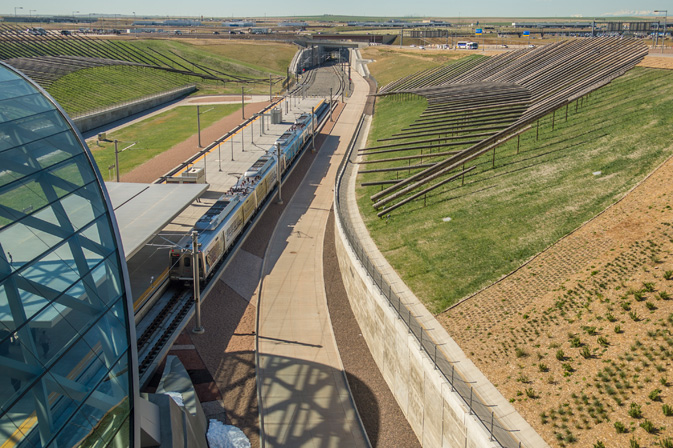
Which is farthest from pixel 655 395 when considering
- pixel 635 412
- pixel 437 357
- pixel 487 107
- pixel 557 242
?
pixel 487 107

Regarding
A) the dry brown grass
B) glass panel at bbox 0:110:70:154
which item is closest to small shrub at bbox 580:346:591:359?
glass panel at bbox 0:110:70:154

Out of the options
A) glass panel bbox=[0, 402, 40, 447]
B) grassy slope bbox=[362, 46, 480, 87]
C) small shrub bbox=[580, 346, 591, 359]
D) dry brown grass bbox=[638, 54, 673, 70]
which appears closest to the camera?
glass panel bbox=[0, 402, 40, 447]

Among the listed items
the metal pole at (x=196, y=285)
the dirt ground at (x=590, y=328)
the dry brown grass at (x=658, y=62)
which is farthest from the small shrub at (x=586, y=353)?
the dry brown grass at (x=658, y=62)

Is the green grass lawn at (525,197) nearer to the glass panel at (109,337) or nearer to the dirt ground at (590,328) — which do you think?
the dirt ground at (590,328)

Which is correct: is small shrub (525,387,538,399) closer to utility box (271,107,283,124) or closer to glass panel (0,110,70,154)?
glass panel (0,110,70,154)

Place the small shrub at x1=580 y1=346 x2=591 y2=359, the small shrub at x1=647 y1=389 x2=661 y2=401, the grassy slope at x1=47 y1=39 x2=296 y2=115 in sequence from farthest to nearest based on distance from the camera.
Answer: the grassy slope at x1=47 y1=39 x2=296 y2=115 → the small shrub at x1=580 y1=346 x2=591 y2=359 → the small shrub at x1=647 y1=389 x2=661 y2=401

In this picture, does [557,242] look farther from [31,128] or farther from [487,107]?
[487,107]
